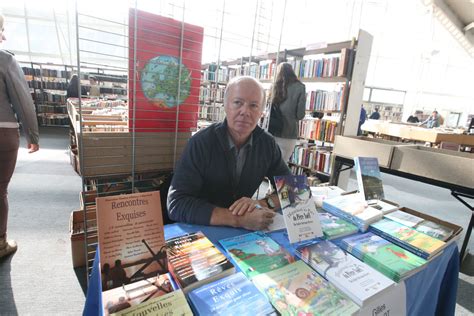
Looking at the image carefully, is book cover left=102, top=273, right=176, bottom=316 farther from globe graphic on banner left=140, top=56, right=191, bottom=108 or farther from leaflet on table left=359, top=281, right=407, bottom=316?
globe graphic on banner left=140, top=56, right=191, bottom=108

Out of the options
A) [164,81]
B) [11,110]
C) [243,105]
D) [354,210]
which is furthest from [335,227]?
[11,110]

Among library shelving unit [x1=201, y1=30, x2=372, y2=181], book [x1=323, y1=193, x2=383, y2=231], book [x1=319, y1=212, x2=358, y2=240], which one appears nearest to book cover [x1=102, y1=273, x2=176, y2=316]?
book [x1=319, y1=212, x2=358, y2=240]

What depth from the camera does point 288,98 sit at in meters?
2.90

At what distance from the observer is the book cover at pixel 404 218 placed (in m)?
1.08


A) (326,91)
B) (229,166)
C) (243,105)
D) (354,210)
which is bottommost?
(354,210)

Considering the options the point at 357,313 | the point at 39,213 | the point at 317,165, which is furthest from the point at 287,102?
the point at 39,213

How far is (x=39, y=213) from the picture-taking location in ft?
8.29

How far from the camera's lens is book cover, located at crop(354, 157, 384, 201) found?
1197 mm

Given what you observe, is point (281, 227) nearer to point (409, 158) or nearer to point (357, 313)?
point (357, 313)

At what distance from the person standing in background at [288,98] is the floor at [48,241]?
2040mm

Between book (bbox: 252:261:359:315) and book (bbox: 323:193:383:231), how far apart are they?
1.48ft

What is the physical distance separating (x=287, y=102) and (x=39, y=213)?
292 centimetres

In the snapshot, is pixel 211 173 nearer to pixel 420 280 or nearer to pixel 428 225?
pixel 420 280

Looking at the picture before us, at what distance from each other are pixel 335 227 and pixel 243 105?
2.30 feet
